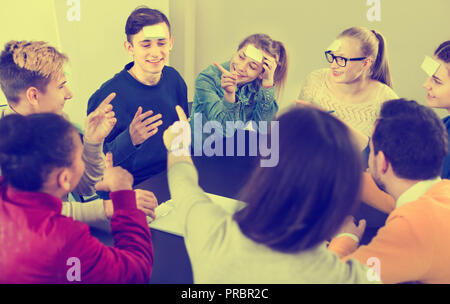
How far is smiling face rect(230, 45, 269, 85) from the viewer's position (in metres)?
1.88

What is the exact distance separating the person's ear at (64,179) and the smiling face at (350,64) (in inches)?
52.8

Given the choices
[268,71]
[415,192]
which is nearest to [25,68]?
[268,71]

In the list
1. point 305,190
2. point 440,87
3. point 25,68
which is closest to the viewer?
point 305,190

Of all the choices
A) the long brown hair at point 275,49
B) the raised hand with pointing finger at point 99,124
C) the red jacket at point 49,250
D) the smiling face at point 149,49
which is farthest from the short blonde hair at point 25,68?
the long brown hair at point 275,49

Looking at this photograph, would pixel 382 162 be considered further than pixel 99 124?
No

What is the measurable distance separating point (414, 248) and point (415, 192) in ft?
0.67

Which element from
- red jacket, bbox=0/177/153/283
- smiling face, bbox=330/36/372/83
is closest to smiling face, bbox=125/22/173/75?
smiling face, bbox=330/36/372/83

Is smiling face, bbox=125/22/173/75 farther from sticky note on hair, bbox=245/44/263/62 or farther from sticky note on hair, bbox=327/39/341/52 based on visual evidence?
sticky note on hair, bbox=327/39/341/52

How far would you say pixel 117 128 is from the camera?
162 cm

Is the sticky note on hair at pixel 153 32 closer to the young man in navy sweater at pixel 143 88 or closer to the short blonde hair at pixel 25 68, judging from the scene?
the young man in navy sweater at pixel 143 88

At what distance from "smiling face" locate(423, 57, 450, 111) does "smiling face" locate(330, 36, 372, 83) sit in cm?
35

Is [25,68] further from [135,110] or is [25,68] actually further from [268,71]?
[268,71]

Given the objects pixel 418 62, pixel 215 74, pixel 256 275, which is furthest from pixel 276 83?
pixel 256 275

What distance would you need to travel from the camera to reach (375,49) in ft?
5.92
